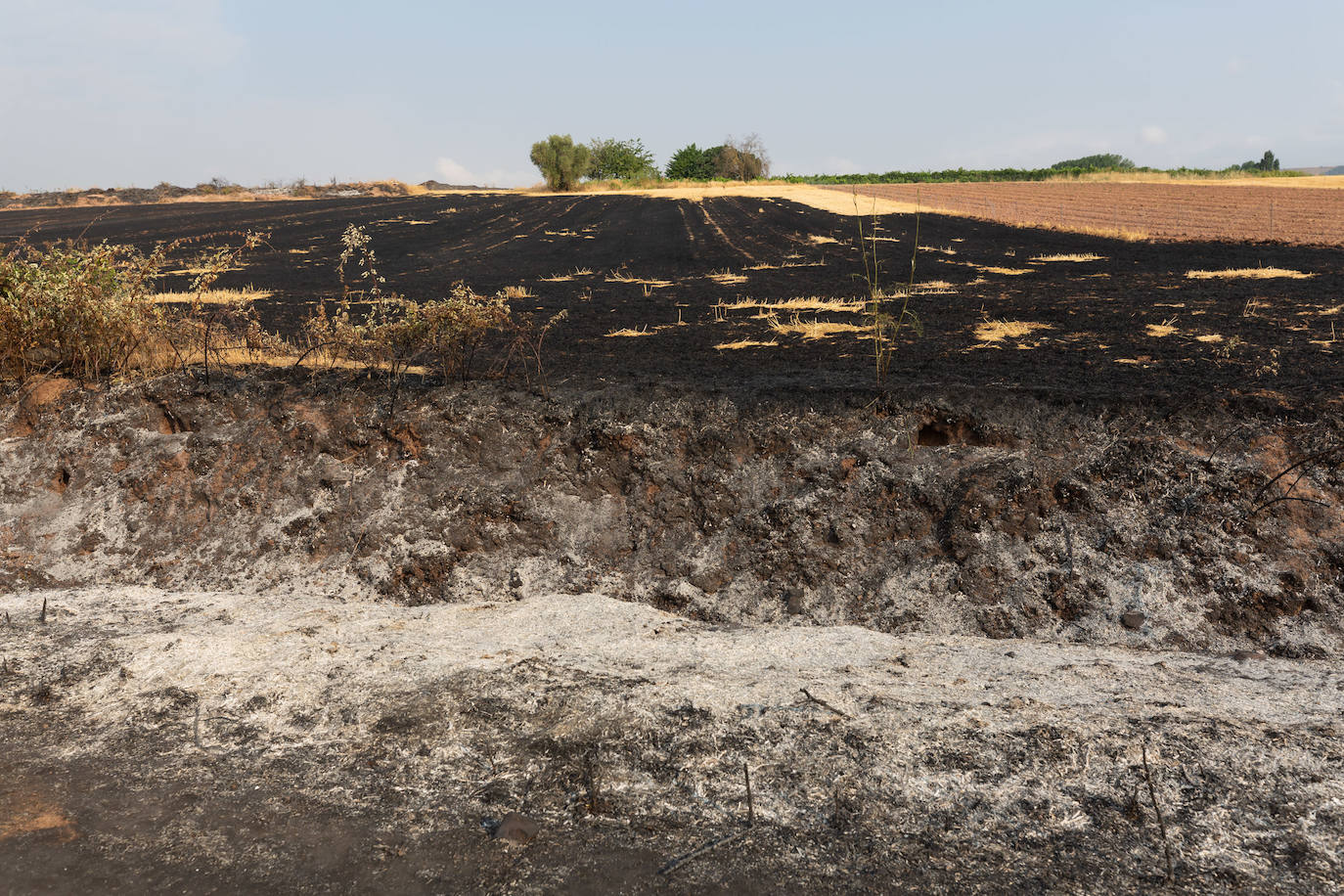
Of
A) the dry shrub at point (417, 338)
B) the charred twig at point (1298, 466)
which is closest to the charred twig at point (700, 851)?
the charred twig at point (1298, 466)

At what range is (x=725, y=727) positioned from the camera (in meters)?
3.70

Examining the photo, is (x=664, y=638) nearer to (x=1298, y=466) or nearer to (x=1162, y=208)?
(x=1298, y=466)

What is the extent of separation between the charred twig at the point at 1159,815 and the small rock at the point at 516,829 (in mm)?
2041

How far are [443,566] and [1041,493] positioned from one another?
3899mm

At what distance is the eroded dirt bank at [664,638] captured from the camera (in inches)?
119

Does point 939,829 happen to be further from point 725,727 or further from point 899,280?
point 899,280

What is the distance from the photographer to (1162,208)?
97.7 ft

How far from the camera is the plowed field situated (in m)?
21.9

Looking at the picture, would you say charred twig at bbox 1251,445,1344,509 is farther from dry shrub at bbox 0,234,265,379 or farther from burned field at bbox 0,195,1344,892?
dry shrub at bbox 0,234,265,379

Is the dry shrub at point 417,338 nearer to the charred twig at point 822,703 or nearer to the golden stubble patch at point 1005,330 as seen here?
the charred twig at point 822,703

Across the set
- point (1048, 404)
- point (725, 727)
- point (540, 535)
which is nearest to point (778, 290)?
point (1048, 404)

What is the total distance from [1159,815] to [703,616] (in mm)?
2787

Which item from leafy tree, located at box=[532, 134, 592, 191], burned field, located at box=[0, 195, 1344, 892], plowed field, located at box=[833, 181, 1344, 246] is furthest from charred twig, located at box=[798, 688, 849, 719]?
leafy tree, located at box=[532, 134, 592, 191]

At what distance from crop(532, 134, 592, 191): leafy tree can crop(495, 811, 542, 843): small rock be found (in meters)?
57.3
